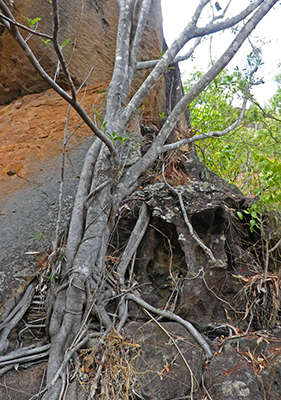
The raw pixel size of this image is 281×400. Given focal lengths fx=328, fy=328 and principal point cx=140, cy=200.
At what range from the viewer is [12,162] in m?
3.51

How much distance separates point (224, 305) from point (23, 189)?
2.20 m

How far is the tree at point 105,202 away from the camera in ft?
7.06

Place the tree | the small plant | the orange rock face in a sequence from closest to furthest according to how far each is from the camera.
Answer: the tree
the small plant
the orange rock face

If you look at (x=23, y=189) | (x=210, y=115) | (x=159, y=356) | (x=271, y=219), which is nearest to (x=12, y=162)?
(x=23, y=189)

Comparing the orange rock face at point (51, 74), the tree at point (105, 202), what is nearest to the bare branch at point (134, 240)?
the tree at point (105, 202)

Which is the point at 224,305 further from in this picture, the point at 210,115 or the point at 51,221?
the point at 210,115

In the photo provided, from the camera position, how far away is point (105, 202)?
2.67 m

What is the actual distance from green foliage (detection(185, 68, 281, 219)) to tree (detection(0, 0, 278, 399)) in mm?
795

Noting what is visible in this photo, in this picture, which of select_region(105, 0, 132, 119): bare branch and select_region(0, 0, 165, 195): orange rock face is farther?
select_region(0, 0, 165, 195): orange rock face

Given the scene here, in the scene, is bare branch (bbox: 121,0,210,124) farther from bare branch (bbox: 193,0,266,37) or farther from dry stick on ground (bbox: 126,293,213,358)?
dry stick on ground (bbox: 126,293,213,358)

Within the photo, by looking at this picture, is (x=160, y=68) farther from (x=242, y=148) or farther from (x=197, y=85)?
(x=242, y=148)

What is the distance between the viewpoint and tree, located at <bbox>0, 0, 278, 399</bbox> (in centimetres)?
215

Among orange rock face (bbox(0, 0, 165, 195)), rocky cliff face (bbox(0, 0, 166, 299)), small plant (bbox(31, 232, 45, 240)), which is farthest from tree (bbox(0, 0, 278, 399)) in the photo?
orange rock face (bbox(0, 0, 165, 195))

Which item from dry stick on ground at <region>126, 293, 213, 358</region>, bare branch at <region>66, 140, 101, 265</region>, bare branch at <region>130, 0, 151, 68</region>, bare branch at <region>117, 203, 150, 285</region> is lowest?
dry stick on ground at <region>126, 293, 213, 358</region>
